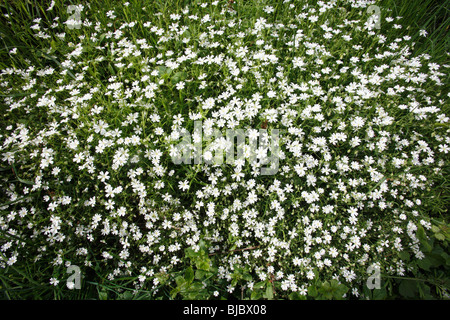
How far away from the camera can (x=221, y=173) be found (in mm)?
2709

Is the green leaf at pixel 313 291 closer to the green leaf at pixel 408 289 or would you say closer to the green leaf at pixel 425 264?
the green leaf at pixel 408 289

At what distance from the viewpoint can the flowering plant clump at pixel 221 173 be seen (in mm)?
2559

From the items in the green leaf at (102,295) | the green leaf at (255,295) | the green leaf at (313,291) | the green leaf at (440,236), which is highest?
the green leaf at (440,236)

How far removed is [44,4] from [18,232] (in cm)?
360

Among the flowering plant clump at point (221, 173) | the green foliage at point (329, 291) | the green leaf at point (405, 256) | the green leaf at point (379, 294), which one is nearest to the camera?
the green foliage at point (329, 291)

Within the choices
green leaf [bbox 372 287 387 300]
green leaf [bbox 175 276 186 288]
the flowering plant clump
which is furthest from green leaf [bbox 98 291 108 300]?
green leaf [bbox 372 287 387 300]

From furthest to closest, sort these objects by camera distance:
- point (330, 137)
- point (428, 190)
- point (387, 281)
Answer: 1. point (330, 137)
2. point (428, 190)
3. point (387, 281)

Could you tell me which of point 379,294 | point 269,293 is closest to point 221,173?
point 269,293

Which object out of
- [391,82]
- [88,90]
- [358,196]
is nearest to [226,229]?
[358,196]

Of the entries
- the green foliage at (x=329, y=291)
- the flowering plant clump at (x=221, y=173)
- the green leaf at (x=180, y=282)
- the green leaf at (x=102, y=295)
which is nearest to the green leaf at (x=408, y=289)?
the flowering plant clump at (x=221, y=173)

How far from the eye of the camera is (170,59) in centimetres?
320

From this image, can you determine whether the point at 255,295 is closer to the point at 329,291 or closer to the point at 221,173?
the point at 329,291

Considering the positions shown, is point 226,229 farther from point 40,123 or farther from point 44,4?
point 44,4

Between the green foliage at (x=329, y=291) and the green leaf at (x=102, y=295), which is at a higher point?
the green foliage at (x=329, y=291)
